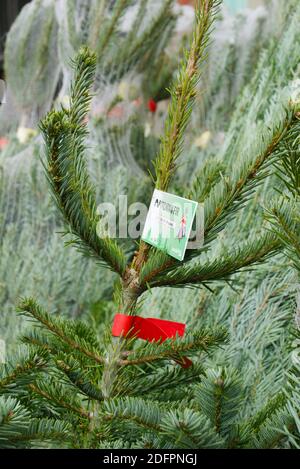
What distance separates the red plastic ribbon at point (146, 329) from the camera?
58cm

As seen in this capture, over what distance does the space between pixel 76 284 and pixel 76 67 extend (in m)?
0.89

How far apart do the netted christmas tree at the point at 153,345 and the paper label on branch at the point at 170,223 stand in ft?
0.04

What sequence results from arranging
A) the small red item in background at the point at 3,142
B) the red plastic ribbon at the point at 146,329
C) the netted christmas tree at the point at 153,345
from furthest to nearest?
the small red item in background at the point at 3,142 < the red plastic ribbon at the point at 146,329 < the netted christmas tree at the point at 153,345

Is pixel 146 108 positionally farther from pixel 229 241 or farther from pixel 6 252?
pixel 229 241

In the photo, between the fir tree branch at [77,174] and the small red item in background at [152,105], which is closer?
the fir tree branch at [77,174]

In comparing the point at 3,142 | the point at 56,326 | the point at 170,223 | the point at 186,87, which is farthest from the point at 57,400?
the point at 3,142

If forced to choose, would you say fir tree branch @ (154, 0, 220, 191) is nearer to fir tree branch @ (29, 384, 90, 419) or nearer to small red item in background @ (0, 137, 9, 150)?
fir tree branch @ (29, 384, 90, 419)

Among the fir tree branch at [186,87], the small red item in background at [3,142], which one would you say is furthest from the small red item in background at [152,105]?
the fir tree branch at [186,87]

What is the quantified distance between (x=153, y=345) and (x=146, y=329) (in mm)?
37

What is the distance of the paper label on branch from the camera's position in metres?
0.53

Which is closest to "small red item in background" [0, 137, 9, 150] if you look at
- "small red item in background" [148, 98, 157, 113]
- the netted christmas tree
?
"small red item in background" [148, 98, 157, 113]

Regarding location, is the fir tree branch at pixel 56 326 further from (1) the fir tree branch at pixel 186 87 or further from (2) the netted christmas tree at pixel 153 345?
(1) the fir tree branch at pixel 186 87

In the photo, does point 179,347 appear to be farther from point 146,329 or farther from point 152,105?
point 152,105

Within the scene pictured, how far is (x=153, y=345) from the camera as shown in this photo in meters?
0.56
